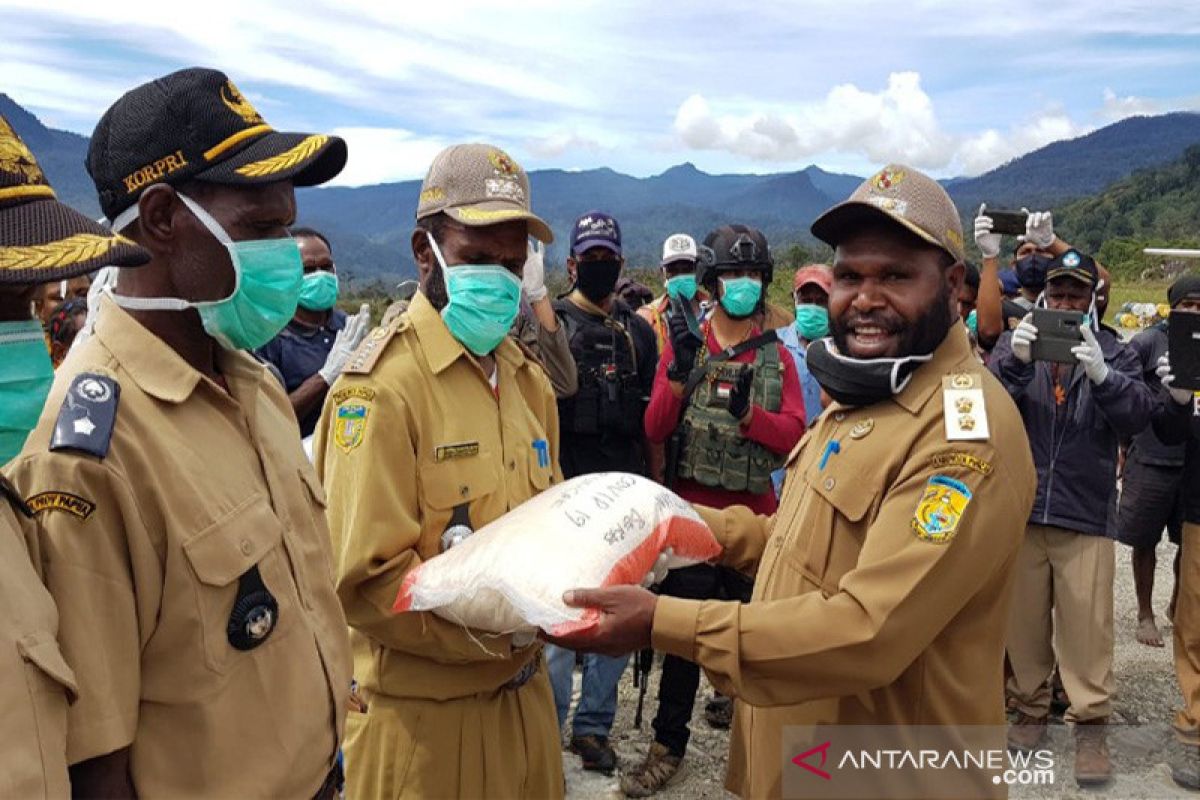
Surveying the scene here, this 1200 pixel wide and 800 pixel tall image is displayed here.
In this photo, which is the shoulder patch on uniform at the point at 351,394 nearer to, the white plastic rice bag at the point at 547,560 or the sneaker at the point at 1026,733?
the white plastic rice bag at the point at 547,560

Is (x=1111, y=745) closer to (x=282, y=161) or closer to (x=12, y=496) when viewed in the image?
(x=282, y=161)

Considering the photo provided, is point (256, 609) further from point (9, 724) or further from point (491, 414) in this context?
point (491, 414)

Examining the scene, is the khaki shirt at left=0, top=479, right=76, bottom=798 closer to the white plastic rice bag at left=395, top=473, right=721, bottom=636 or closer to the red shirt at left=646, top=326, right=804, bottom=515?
the white plastic rice bag at left=395, top=473, right=721, bottom=636

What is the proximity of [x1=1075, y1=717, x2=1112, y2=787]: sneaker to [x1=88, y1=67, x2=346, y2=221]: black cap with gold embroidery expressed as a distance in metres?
4.71

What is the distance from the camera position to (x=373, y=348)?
247 centimetres

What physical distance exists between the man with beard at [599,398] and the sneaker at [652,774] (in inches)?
9.2

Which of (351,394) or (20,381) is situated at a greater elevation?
(20,381)

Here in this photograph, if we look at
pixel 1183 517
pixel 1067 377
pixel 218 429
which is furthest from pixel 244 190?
pixel 1183 517

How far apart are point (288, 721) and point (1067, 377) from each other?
4.56 metres

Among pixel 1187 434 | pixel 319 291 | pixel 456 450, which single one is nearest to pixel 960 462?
pixel 456 450

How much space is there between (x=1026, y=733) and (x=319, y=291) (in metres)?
4.82

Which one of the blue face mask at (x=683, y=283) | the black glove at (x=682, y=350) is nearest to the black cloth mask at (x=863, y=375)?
the black glove at (x=682, y=350)

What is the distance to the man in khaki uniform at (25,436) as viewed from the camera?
118cm

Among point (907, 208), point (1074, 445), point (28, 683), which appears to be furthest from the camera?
point (1074, 445)
